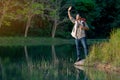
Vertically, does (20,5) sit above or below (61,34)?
above

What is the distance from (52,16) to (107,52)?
37.1 meters

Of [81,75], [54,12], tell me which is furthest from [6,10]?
[81,75]

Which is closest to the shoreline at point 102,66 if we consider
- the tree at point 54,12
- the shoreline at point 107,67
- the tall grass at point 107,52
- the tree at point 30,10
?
the shoreline at point 107,67

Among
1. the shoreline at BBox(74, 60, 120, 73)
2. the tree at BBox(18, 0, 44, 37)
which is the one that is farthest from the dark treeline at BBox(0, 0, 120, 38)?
the shoreline at BBox(74, 60, 120, 73)

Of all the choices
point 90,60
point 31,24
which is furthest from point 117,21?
point 90,60

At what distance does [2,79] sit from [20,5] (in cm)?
3995

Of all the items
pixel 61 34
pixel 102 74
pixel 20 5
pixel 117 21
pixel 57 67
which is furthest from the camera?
pixel 117 21

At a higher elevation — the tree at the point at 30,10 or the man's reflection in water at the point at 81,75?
the tree at the point at 30,10

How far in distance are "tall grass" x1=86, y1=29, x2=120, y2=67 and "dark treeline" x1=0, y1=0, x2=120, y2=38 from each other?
3274 centimetres

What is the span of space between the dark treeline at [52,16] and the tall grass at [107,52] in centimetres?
3274

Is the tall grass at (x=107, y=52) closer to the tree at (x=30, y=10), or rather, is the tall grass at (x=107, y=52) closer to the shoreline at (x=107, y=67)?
the shoreline at (x=107, y=67)

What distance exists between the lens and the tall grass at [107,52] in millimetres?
17214

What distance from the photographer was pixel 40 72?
608 inches

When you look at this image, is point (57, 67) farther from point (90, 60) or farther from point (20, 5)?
point (20, 5)
